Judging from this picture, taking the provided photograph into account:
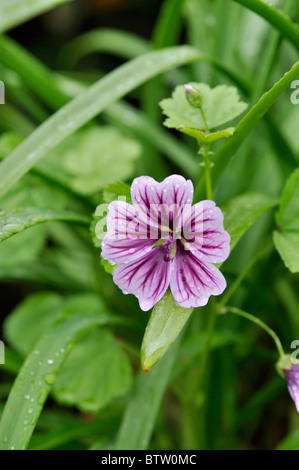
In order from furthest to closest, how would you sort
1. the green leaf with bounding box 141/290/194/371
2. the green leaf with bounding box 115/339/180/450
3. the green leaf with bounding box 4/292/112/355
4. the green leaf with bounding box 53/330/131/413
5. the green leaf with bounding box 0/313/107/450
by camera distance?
the green leaf with bounding box 4/292/112/355, the green leaf with bounding box 53/330/131/413, the green leaf with bounding box 115/339/180/450, the green leaf with bounding box 0/313/107/450, the green leaf with bounding box 141/290/194/371

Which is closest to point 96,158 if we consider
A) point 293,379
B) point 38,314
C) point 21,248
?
point 21,248

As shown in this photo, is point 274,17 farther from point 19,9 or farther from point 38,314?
point 38,314

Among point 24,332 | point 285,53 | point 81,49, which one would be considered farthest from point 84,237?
point 81,49

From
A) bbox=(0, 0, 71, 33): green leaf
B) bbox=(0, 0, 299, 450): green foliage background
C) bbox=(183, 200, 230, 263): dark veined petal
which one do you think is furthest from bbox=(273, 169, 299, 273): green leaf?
bbox=(0, 0, 71, 33): green leaf

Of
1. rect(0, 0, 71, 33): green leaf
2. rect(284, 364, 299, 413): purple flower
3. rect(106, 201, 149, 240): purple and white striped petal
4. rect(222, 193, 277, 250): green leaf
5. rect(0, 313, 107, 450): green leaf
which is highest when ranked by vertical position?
rect(0, 0, 71, 33): green leaf

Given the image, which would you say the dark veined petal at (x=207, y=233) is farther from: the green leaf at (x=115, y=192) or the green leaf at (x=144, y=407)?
the green leaf at (x=144, y=407)

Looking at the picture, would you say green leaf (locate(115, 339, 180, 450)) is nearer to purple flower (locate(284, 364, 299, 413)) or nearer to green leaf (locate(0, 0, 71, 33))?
purple flower (locate(284, 364, 299, 413))
